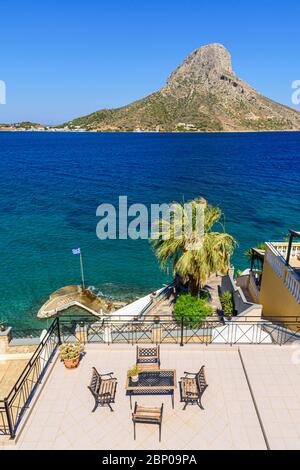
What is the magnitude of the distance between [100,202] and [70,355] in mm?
45234

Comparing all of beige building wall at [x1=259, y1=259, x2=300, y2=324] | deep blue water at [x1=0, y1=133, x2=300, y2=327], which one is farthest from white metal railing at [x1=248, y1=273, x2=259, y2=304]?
deep blue water at [x1=0, y1=133, x2=300, y2=327]

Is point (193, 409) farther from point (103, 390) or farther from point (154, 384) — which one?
point (103, 390)

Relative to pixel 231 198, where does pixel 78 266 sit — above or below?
below

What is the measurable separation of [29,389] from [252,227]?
37151 millimetres

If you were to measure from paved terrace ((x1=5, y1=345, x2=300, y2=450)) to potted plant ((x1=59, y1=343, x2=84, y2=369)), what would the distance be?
23cm

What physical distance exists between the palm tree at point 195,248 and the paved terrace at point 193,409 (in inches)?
214

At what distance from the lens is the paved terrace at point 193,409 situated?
808 cm

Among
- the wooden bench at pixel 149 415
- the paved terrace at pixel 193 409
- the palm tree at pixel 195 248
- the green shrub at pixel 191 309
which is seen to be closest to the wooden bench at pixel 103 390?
the paved terrace at pixel 193 409

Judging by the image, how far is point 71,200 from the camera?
56031 mm

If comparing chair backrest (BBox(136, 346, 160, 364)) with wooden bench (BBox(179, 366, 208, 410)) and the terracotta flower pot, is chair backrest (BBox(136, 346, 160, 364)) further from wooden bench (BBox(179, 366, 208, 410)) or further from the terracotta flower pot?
the terracotta flower pot

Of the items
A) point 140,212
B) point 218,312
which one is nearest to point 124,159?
point 140,212

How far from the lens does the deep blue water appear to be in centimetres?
2984

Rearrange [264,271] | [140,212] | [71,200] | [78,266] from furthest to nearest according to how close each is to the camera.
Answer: [71,200] → [140,212] → [78,266] → [264,271]

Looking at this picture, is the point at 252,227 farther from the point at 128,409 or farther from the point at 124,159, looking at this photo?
the point at 124,159
